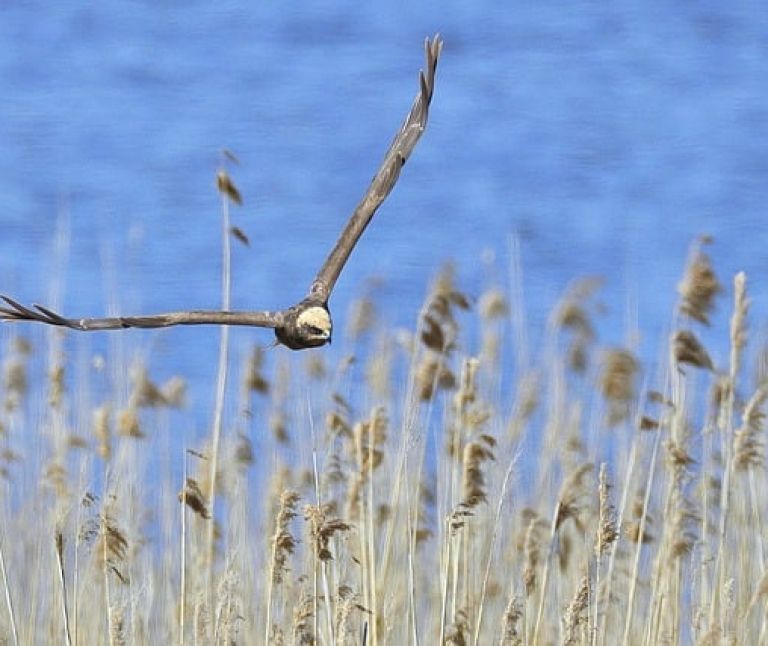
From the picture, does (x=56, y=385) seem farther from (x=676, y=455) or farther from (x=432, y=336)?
(x=676, y=455)

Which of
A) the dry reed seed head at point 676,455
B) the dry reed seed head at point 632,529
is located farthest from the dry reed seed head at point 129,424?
the dry reed seed head at point 676,455

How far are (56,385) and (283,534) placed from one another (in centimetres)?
134

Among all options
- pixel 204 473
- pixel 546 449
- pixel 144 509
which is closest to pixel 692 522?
pixel 546 449

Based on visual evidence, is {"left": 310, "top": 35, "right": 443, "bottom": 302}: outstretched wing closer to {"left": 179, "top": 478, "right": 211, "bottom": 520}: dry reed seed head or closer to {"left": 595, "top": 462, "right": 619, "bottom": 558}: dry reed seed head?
{"left": 179, "top": 478, "right": 211, "bottom": 520}: dry reed seed head

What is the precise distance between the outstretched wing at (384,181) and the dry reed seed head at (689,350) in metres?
0.68

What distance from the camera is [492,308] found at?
442 cm

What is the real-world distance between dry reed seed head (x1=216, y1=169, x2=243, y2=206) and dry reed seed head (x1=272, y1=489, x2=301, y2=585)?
0.84 m

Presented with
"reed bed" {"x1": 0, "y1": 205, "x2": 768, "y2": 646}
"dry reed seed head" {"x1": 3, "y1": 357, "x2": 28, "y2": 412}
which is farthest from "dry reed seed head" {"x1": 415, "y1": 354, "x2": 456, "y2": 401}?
"dry reed seed head" {"x1": 3, "y1": 357, "x2": 28, "y2": 412}

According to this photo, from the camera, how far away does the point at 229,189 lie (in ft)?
11.0

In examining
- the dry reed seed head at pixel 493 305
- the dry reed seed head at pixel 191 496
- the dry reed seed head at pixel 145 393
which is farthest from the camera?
the dry reed seed head at pixel 493 305

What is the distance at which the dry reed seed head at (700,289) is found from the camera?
339 cm

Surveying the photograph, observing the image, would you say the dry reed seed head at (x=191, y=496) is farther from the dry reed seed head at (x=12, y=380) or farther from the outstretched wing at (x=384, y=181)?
the dry reed seed head at (x=12, y=380)

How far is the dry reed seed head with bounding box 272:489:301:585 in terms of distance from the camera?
8.64 feet

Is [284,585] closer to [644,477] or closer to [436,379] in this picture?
[436,379]
